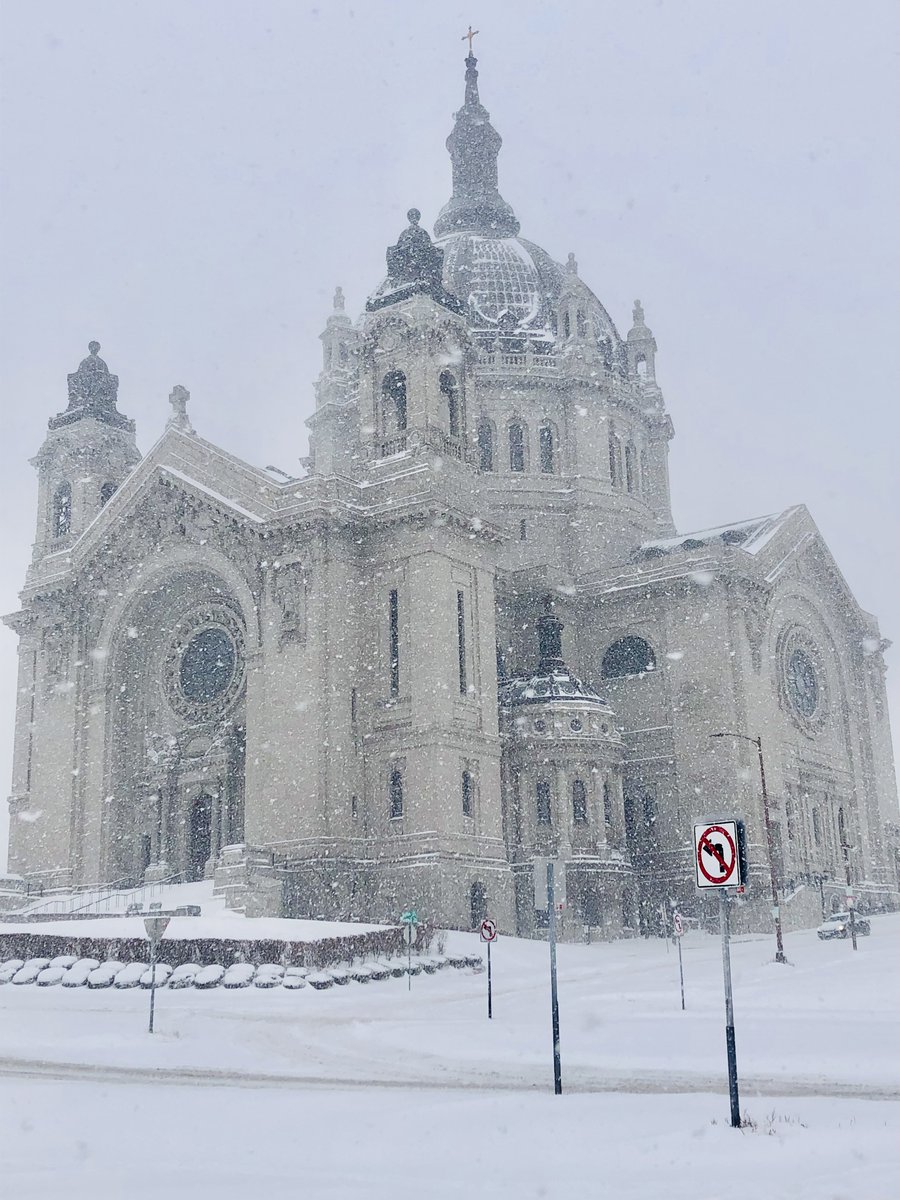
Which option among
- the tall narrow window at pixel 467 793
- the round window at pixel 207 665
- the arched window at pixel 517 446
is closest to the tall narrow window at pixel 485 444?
the arched window at pixel 517 446

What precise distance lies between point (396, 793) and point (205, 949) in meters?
16.4

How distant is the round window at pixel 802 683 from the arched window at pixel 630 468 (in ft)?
47.4

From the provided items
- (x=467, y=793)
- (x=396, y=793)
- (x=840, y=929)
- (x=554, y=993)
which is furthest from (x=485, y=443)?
(x=554, y=993)

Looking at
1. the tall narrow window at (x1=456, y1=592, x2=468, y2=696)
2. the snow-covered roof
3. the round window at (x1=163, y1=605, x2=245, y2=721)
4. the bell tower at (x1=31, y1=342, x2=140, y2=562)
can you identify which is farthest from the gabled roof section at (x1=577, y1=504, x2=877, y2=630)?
the bell tower at (x1=31, y1=342, x2=140, y2=562)

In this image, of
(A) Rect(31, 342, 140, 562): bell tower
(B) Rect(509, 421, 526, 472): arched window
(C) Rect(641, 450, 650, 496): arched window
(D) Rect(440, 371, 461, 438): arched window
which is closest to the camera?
(D) Rect(440, 371, 461, 438): arched window

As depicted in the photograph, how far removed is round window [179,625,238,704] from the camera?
196 feet

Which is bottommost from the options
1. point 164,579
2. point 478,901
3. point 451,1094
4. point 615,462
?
point 451,1094

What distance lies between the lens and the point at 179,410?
61.9m

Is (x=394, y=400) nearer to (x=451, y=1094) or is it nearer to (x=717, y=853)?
(x=451, y=1094)

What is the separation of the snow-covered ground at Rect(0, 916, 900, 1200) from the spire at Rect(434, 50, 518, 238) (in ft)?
197

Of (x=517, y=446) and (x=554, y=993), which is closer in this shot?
(x=554, y=993)

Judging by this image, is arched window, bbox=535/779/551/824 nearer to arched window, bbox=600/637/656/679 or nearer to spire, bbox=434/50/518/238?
arched window, bbox=600/637/656/679

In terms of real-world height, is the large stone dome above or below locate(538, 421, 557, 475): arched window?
above

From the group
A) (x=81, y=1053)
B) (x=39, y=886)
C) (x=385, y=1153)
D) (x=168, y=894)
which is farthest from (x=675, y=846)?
(x=385, y=1153)
